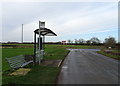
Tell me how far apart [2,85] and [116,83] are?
458cm

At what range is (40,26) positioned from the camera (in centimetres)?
1124

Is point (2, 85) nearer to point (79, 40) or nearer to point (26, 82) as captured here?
point (26, 82)

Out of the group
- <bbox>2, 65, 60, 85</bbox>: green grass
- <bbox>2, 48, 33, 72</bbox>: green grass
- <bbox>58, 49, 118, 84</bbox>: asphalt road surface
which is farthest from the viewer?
<bbox>2, 48, 33, 72</bbox>: green grass

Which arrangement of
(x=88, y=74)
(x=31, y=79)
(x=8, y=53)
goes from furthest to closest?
(x=8, y=53) → (x=88, y=74) → (x=31, y=79)

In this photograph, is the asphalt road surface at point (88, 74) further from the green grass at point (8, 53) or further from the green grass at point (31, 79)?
the green grass at point (8, 53)

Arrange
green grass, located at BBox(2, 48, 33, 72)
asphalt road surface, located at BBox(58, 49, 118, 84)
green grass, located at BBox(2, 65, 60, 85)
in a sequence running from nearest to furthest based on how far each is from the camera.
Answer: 1. green grass, located at BBox(2, 65, 60, 85)
2. asphalt road surface, located at BBox(58, 49, 118, 84)
3. green grass, located at BBox(2, 48, 33, 72)

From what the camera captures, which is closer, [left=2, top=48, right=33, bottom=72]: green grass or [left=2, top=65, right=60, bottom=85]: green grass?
[left=2, top=65, right=60, bottom=85]: green grass

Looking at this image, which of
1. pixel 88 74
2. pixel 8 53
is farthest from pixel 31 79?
pixel 8 53

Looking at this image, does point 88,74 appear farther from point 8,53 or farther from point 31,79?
A: point 8,53

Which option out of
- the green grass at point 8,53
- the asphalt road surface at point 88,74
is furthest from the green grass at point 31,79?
the green grass at point 8,53

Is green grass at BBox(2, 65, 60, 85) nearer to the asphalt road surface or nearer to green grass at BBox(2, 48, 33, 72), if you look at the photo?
the asphalt road surface

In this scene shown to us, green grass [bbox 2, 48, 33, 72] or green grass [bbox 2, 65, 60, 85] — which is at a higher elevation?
green grass [bbox 2, 48, 33, 72]

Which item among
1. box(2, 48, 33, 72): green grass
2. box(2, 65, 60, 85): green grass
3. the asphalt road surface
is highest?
box(2, 48, 33, 72): green grass

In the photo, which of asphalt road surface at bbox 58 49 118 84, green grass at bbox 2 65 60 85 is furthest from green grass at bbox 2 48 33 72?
asphalt road surface at bbox 58 49 118 84
